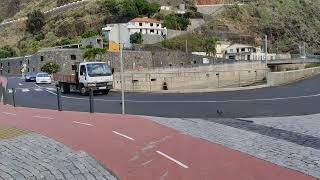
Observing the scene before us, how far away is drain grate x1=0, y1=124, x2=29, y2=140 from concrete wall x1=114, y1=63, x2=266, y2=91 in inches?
1138

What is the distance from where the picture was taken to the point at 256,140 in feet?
42.9

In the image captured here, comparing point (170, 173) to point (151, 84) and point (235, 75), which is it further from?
point (235, 75)

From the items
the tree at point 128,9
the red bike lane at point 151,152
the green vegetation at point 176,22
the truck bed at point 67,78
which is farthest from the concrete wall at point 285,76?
the tree at point 128,9

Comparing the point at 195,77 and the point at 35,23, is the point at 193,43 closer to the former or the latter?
the point at 35,23

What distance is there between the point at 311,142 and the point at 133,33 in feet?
307

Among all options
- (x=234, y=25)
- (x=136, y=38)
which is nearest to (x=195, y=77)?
(x=136, y=38)

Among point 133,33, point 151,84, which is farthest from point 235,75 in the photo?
point 133,33

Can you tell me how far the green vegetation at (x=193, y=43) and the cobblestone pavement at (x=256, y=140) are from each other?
290ft

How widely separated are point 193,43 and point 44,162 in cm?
10153

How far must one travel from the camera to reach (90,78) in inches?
1310

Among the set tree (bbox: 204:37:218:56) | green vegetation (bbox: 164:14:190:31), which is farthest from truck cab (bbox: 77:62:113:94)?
green vegetation (bbox: 164:14:190:31)

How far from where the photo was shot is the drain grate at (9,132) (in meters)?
13.4

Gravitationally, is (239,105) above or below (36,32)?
below

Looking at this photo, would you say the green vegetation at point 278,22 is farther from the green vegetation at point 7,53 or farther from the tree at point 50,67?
the tree at point 50,67
